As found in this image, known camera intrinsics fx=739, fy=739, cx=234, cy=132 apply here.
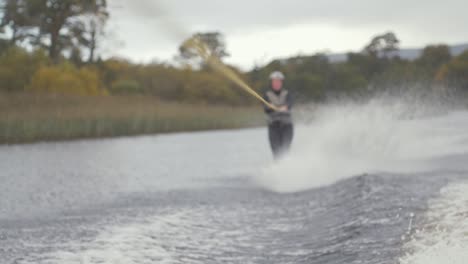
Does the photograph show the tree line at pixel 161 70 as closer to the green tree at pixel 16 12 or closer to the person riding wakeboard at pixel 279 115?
the green tree at pixel 16 12

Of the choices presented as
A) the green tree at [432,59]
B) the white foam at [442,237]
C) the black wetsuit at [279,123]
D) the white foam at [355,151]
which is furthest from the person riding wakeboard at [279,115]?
the green tree at [432,59]

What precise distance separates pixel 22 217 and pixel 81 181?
4.97 meters

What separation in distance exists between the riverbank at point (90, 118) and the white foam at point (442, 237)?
18.6 meters

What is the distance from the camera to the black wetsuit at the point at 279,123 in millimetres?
14727

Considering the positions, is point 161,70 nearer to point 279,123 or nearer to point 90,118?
point 90,118

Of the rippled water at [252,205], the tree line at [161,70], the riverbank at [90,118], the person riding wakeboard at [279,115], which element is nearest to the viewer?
the rippled water at [252,205]

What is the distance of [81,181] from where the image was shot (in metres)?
14.0

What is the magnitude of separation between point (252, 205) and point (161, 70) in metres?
66.3

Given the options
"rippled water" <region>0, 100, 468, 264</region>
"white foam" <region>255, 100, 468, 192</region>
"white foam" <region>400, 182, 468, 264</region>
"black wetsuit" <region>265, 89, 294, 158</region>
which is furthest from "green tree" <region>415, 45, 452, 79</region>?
"white foam" <region>400, 182, 468, 264</region>

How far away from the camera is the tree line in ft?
125

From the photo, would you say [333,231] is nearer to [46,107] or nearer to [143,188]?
[143,188]

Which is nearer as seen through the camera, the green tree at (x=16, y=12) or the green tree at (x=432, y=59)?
the green tree at (x=16, y=12)

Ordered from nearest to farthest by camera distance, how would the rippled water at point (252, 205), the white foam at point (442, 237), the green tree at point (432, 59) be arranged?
1. the white foam at point (442, 237)
2. the rippled water at point (252, 205)
3. the green tree at point (432, 59)

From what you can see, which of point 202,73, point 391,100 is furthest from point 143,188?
point 202,73
